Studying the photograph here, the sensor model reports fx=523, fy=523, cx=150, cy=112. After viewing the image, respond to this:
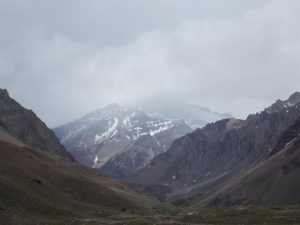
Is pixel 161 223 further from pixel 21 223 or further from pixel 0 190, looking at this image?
pixel 0 190

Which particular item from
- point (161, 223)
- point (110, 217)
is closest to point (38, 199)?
point (110, 217)

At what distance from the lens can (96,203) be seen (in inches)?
4149

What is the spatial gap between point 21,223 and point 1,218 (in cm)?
276

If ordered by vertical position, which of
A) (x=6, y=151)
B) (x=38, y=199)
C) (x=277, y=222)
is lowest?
(x=277, y=222)

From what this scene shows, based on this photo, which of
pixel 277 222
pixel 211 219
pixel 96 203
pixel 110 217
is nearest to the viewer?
pixel 277 222

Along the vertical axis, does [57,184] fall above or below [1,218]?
above

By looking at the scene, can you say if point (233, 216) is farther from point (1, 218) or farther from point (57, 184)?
point (57, 184)

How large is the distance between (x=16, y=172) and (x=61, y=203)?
10.8m

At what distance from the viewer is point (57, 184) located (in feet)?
358

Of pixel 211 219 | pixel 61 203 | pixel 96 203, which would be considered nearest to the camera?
pixel 211 219

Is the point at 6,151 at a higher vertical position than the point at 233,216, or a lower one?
higher

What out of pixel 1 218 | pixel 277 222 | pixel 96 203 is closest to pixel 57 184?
pixel 96 203

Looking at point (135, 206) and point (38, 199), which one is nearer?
point (38, 199)

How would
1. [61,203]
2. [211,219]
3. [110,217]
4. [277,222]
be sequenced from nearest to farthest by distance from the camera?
[277,222], [211,219], [110,217], [61,203]
